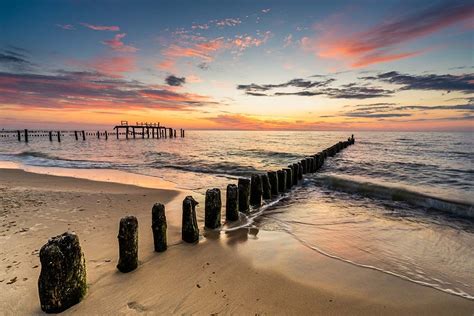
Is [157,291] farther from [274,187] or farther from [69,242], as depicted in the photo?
[274,187]

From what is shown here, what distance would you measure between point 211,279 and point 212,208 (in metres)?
2.30

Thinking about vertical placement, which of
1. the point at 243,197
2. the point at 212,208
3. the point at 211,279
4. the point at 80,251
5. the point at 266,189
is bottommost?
the point at 211,279

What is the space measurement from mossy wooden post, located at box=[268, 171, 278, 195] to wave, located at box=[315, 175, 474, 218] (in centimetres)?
415

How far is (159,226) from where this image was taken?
16.7ft

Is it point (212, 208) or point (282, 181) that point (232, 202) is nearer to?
point (212, 208)

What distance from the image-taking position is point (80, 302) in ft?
11.7

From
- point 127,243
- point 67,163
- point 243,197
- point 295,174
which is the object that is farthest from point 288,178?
point 67,163

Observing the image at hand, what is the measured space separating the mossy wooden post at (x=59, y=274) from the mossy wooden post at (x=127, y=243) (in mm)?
799

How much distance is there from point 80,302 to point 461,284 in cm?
588

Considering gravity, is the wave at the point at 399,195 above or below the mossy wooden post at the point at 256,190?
below

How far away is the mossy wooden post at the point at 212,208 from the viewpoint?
6.42 m

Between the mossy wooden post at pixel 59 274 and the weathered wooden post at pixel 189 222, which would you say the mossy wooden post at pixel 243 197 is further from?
the mossy wooden post at pixel 59 274

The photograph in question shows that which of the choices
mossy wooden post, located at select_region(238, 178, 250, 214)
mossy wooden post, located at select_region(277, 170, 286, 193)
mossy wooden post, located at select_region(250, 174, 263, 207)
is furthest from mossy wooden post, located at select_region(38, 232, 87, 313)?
mossy wooden post, located at select_region(277, 170, 286, 193)

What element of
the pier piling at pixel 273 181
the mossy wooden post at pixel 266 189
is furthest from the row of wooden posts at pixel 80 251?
the pier piling at pixel 273 181
